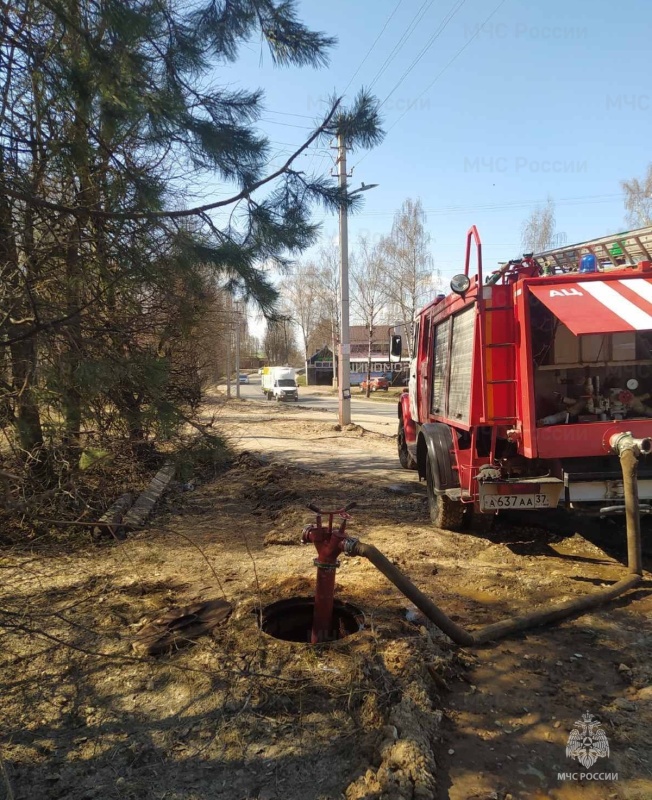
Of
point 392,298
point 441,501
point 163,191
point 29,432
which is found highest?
point 392,298

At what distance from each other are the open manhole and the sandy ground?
11 cm

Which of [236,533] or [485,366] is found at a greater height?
[485,366]

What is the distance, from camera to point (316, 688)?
3.05 m

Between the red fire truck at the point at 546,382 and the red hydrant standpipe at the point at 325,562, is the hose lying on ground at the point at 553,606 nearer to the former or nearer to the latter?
the red hydrant standpipe at the point at 325,562

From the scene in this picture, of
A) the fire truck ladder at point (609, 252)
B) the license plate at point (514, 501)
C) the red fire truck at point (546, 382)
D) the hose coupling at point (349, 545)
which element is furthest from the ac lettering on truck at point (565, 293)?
the hose coupling at point (349, 545)

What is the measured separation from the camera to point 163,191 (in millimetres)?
3623

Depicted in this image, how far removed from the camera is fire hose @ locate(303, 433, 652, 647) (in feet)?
11.5

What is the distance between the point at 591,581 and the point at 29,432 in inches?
194

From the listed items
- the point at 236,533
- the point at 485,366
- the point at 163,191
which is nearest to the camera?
the point at 163,191

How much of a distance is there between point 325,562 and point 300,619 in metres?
0.91

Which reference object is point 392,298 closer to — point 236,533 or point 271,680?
point 236,533

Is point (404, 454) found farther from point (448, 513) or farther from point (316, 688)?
point (316, 688)

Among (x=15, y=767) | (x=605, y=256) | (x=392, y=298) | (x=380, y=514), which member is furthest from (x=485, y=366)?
(x=392, y=298)

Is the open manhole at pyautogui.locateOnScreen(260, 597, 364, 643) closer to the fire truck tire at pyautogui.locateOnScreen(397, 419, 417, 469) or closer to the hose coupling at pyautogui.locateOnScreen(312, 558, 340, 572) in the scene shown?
the hose coupling at pyautogui.locateOnScreen(312, 558, 340, 572)
